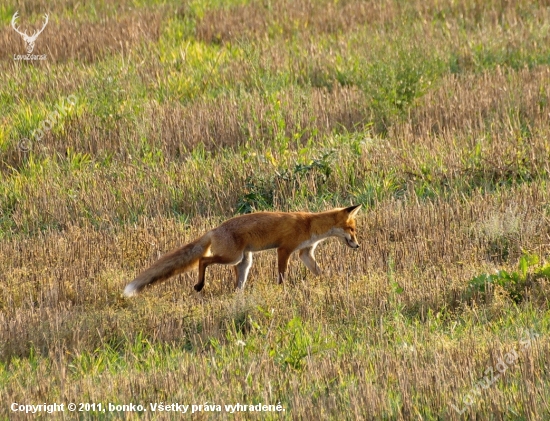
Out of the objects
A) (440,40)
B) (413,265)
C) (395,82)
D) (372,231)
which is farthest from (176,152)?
(440,40)

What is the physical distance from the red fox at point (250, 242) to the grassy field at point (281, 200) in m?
0.24

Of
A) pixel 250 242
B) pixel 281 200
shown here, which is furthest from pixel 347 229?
pixel 281 200

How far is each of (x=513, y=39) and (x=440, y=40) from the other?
1.51 metres

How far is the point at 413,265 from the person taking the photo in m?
8.74

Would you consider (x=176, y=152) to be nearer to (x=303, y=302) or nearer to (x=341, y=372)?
(x=303, y=302)

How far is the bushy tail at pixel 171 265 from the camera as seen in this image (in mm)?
8117

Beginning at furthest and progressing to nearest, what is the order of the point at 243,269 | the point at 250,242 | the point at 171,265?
the point at 243,269 < the point at 250,242 < the point at 171,265

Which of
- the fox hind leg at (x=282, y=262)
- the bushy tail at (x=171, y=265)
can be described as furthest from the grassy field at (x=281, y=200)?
the fox hind leg at (x=282, y=262)

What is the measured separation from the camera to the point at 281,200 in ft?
37.1

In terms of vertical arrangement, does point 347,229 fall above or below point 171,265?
below

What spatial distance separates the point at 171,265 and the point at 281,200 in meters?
3.32

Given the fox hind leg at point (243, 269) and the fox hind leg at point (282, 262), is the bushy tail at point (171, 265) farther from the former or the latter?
the fox hind leg at point (282, 262)

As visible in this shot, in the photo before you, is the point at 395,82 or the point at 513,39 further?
the point at 513,39

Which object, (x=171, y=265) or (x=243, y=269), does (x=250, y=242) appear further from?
(x=171, y=265)
